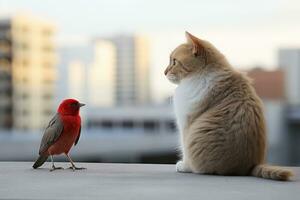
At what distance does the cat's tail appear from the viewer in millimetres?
1905

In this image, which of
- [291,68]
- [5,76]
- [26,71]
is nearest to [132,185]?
[291,68]

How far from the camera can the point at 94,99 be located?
64.4 meters

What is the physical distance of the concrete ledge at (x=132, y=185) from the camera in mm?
1580

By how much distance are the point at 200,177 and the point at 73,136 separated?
50cm

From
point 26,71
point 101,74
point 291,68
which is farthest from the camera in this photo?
point 101,74

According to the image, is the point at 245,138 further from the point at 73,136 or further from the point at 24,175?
the point at 24,175

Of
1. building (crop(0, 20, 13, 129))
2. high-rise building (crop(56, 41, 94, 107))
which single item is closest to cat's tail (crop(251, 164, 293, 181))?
building (crop(0, 20, 13, 129))

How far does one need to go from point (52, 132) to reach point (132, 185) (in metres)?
0.42

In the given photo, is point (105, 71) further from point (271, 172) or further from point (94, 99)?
point (271, 172)

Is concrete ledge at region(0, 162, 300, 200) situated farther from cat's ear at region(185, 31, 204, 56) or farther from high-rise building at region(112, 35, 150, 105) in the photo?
high-rise building at region(112, 35, 150, 105)

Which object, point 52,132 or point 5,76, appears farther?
point 5,76

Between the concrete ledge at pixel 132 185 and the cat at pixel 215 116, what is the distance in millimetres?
65

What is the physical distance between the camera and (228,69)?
2133 mm

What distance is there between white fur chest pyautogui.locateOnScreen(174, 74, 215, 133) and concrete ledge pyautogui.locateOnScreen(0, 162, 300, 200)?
242mm
